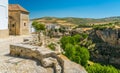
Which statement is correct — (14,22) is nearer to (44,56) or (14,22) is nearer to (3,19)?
(3,19)

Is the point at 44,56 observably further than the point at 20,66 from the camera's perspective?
Yes

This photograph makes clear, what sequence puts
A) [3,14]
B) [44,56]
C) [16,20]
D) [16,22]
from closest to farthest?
[44,56] → [3,14] → [16,20] → [16,22]

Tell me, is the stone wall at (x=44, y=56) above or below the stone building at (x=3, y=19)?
below

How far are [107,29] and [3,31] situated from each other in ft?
255

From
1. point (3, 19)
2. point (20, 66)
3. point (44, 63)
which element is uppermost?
point (3, 19)

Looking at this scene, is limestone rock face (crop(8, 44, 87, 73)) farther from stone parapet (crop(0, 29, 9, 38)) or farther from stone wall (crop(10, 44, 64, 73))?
stone parapet (crop(0, 29, 9, 38))

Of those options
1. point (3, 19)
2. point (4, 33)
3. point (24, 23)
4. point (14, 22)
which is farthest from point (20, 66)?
point (24, 23)

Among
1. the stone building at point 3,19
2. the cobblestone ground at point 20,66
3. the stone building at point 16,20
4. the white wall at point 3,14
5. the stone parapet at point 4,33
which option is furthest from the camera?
the stone building at point 16,20

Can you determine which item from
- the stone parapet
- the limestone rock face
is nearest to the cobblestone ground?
the limestone rock face

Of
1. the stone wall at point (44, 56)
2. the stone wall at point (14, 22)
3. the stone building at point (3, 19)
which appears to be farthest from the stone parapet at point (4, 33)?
the stone wall at point (44, 56)

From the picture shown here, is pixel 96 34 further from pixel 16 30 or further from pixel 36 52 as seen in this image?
pixel 36 52

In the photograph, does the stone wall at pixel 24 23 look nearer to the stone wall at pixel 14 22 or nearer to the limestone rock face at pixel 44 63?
the stone wall at pixel 14 22

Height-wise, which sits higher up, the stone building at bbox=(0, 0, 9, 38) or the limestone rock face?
the stone building at bbox=(0, 0, 9, 38)

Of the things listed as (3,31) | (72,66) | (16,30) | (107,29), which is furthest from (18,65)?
(107,29)
